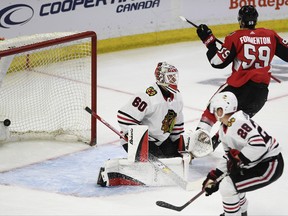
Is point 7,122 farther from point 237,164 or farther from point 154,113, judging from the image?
point 237,164

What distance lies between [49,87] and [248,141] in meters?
2.38

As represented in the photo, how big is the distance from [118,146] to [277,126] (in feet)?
3.89

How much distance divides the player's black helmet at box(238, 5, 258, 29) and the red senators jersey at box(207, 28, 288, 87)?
0.15 ft

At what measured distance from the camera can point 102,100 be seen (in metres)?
6.42

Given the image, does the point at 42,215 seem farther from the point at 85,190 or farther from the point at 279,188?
→ the point at 279,188

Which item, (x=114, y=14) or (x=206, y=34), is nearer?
(x=206, y=34)

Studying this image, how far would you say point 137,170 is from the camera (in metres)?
4.34

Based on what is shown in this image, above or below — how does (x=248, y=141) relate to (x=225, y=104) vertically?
below

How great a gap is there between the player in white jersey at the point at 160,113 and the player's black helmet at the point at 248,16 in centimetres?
66

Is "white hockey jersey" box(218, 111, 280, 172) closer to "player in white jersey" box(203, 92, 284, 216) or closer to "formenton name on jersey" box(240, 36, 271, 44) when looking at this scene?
"player in white jersey" box(203, 92, 284, 216)

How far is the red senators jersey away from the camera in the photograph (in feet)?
15.9

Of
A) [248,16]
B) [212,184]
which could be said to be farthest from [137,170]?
[248,16]

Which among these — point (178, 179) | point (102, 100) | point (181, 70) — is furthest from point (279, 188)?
point (181, 70)

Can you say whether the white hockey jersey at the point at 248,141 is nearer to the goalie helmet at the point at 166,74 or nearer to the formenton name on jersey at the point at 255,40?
the goalie helmet at the point at 166,74
